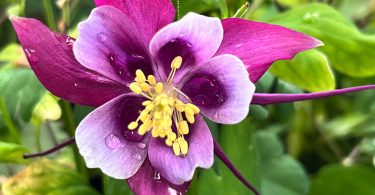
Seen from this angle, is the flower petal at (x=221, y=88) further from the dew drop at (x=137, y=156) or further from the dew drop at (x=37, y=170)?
the dew drop at (x=37, y=170)

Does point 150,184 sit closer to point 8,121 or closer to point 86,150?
point 86,150

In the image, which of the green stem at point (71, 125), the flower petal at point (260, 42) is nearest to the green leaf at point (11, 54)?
the green stem at point (71, 125)

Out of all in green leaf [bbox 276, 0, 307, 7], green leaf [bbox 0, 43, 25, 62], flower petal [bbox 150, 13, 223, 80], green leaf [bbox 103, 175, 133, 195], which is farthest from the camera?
green leaf [bbox 276, 0, 307, 7]

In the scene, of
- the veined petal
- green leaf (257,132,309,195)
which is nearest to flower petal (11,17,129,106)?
the veined petal

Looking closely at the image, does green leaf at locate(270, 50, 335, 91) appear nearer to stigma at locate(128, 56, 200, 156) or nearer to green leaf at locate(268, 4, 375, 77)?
green leaf at locate(268, 4, 375, 77)

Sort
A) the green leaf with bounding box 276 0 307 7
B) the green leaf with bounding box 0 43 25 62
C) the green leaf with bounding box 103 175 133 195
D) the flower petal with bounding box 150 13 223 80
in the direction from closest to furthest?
the flower petal with bounding box 150 13 223 80, the green leaf with bounding box 103 175 133 195, the green leaf with bounding box 0 43 25 62, the green leaf with bounding box 276 0 307 7

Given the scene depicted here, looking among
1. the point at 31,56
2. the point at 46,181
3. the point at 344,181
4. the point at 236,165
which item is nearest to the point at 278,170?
the point at 344,181
